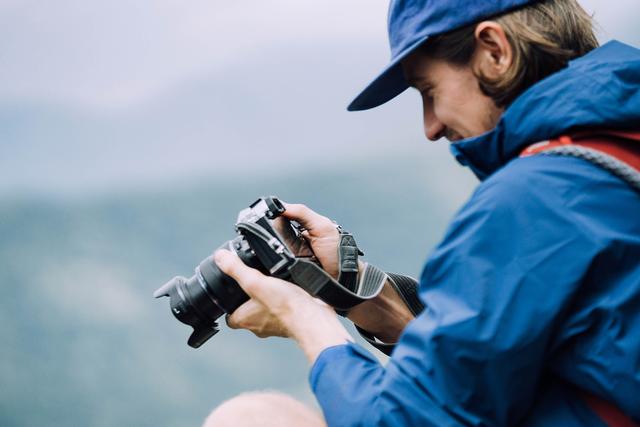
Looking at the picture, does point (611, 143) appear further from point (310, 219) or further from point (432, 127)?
point (310, 219)

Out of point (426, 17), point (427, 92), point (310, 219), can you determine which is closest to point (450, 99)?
point (427, 92)

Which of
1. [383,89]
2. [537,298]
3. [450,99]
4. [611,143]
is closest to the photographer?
[537,298]

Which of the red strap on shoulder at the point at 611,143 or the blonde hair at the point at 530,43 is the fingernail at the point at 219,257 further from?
the red strap on shoulder at the point at 611,143

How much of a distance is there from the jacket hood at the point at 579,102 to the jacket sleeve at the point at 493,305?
0.10m

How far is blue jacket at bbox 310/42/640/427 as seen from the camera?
142cm

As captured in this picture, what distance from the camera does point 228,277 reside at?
226cm

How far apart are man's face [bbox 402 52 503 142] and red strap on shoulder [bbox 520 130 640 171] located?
0.37 m

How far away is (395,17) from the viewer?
6.58 ft

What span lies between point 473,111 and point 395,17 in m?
0.30

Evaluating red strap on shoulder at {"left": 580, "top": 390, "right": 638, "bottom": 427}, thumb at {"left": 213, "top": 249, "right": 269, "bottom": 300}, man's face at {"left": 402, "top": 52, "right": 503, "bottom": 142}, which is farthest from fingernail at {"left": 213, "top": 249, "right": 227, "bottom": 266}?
red strap on shoulder at {"left": 580, "top": 390, "right": 638, "bottom": 427}

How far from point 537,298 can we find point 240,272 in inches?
36.8

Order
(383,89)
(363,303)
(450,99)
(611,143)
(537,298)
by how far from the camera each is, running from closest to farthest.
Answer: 1. (537,298)
2. (611,143)
3. (450,99)
4. (383,89)
5. (363,303)

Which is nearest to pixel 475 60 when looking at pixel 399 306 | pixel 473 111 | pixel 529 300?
pixel 473 111

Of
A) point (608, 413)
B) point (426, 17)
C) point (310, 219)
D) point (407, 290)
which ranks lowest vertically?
point (608, 413)
